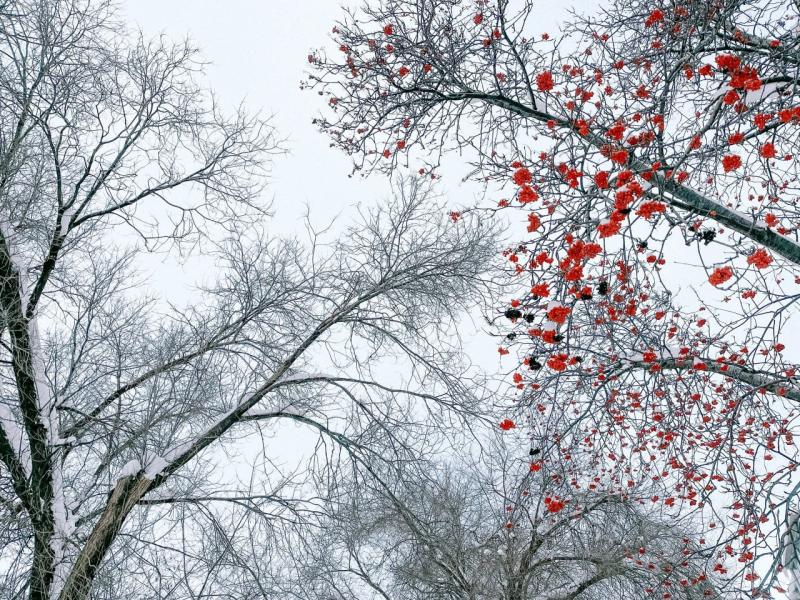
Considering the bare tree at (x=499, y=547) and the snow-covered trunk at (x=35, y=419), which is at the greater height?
the bare tree at (x=499, y=547)

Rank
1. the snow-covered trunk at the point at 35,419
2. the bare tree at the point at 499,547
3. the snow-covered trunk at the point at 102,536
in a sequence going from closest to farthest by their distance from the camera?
1. the snow-covered trunk at the point at 102,536
2. the snow-covered trunk at the point at 35,419
3. the bare tree at the point at 499,547

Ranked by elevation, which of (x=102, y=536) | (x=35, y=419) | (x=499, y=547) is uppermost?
(x=499, y=547)

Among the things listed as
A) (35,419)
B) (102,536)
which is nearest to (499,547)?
(102,536)

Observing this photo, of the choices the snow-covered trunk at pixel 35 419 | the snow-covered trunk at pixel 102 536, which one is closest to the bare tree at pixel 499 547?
the snow-covered trunk at pixel 102 536

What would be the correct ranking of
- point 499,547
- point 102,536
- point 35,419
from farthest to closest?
point 499,547
point 35,419
point 102,536

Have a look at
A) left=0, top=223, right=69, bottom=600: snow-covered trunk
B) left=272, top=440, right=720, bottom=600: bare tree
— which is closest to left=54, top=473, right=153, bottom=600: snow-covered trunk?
left=0, top=223, right=69, bottom=600: snow-covered trunk

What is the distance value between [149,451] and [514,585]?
5525 mm

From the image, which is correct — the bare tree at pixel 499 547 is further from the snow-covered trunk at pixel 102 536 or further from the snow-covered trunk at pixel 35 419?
the snow-covered trunk at pixel 35 419

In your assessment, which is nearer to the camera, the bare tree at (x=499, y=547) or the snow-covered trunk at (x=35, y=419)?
the snow-covered trunk at (x=35, y=419)

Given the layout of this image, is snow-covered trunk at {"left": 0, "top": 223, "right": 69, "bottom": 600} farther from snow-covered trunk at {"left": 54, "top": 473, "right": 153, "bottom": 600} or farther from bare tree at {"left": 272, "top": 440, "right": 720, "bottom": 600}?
bare tree at {"left": 272, "top": 440, "right": 720, "bottom": 600}

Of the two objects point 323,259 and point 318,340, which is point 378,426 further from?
point 323,259

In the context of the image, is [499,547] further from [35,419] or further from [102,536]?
[35,419]

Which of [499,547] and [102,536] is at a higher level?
[499,547]

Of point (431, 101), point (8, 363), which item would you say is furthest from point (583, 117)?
point (8, 363)
